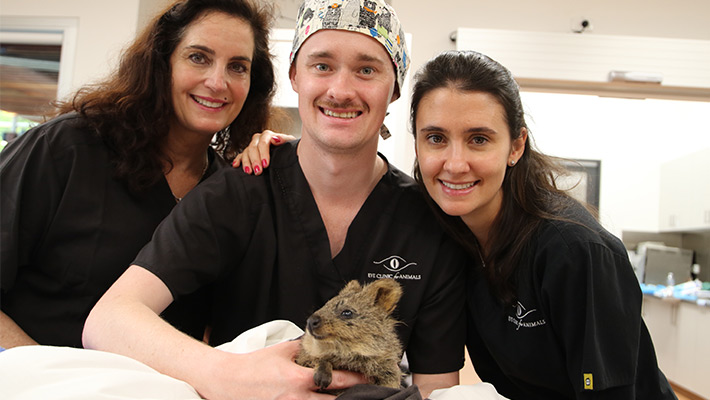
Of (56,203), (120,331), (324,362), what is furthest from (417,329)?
(56,203)

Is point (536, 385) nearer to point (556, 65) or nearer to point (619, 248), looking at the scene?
point (619, 248)

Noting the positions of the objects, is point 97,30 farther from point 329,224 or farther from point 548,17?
point 548,17

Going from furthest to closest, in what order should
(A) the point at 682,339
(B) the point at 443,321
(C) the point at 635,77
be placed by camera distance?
(A) the point at 682,339, (C) the point at 635,77, (B) the point at 443,321

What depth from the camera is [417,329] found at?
153 centimetres

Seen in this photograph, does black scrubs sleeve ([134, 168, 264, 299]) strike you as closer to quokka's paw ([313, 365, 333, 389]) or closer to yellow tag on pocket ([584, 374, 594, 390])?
quokka's paw ([313, 365, 333, 389])

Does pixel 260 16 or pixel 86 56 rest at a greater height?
pixel 86 56

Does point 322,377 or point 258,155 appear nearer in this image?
point 322,377

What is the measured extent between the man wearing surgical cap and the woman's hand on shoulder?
27 mm

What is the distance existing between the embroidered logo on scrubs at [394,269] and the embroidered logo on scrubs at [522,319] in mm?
301

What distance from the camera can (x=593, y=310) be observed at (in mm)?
1271

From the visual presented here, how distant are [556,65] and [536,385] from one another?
3.42 metres

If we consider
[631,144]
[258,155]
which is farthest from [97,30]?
[631,144]

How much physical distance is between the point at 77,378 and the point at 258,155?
93 cm

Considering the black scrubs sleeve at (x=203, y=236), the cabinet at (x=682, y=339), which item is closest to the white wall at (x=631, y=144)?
the cabinet at (x=682, y=339)
